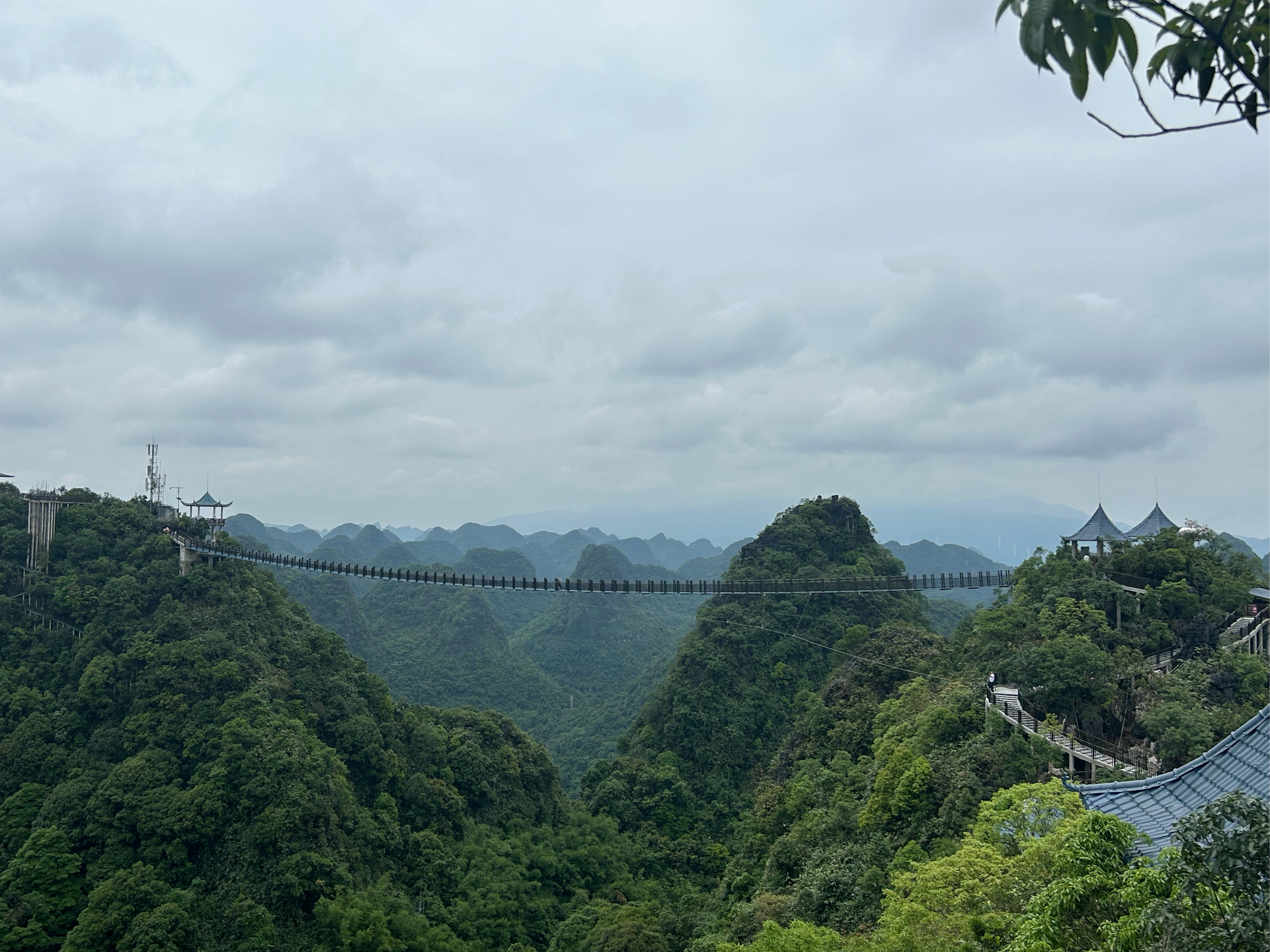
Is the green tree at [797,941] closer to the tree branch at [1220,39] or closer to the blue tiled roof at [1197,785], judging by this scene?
the blue tiled roof at [1197,785]

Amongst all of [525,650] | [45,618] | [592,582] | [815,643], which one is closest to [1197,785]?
[592,582]

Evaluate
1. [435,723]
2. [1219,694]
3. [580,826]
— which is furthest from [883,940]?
[435,723]

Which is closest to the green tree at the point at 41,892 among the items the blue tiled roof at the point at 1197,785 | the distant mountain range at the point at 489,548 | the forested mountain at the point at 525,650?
the blue tiled roof at the point at 1197,785

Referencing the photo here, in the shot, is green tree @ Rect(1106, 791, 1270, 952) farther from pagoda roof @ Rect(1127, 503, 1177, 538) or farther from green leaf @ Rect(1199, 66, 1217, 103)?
pagoda roof @ Rect(1127, 503, 1177, 538)

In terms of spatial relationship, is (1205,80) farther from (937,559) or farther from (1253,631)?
(937,559)

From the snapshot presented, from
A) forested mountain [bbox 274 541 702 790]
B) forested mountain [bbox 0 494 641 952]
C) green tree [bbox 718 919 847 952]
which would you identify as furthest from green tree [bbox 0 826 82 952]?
forested mountain [bbox 274 541 702 790]
